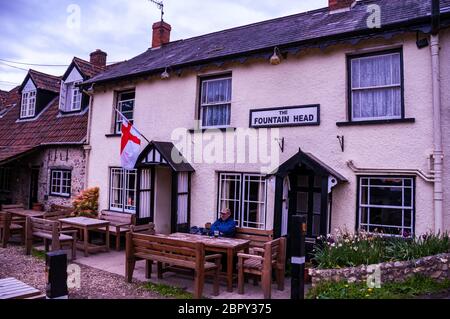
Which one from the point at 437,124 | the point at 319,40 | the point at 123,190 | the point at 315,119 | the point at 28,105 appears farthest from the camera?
the point at 28,105

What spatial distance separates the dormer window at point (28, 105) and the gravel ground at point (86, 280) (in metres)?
10.5

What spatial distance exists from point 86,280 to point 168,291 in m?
2.05

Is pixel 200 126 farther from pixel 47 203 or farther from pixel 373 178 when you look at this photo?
pixel 47 203

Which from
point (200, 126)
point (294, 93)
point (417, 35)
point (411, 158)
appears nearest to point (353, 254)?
point (411, 158)

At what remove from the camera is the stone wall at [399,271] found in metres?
6.62

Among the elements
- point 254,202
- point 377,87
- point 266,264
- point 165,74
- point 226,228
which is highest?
point 165,74

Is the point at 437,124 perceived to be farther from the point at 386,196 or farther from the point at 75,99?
the point at 75,99

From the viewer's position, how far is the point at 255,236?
8.73 metres

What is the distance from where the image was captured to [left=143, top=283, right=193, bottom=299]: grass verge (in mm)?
6898

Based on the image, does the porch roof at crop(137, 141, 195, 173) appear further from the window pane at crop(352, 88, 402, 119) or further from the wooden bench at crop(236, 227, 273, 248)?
the window pane at crop(352, 88, 402, 119)

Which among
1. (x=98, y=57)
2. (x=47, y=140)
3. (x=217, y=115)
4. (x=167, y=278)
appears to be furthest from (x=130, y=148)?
(x=98, y=57)

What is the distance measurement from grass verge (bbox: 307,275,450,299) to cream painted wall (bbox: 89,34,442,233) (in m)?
1.39

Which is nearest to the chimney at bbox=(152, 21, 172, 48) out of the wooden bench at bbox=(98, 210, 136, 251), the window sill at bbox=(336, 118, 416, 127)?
the wooden bench at bbox=(98, 210, 136, 251)

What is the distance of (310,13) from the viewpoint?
477 inches
